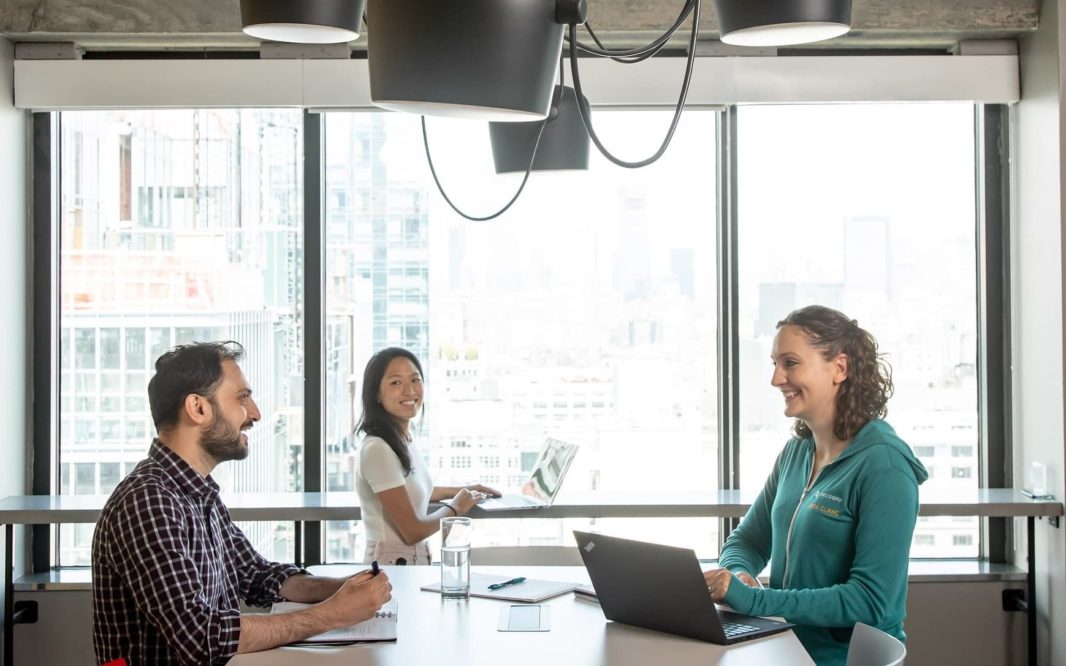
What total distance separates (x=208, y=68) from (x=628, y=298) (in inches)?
72.7

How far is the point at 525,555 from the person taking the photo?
329 cm

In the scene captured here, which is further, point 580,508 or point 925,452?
point 925,452

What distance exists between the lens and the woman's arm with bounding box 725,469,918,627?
240 centimetres

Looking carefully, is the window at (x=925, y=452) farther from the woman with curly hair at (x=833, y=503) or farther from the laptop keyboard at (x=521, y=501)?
the woman with curly hair at (x=833, y=503)

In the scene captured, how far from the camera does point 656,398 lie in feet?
14.5

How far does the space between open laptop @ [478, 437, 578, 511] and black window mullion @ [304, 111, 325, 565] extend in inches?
34.9

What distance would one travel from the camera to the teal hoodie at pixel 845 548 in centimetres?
240

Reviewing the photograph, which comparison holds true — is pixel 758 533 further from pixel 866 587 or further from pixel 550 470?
pixel 550 470

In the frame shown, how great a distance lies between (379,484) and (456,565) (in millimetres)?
926

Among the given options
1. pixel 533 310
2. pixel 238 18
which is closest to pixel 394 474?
pixel 533 310

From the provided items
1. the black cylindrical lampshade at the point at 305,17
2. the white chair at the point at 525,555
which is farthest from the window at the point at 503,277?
the black cylindrical lampshade at the point at 305,17

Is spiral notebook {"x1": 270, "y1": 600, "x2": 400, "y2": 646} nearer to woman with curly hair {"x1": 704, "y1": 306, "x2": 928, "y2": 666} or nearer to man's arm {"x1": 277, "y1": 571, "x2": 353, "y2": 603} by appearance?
man's arm {"x1": 277, "y1": 571, "x2": 353, "y2": 603}

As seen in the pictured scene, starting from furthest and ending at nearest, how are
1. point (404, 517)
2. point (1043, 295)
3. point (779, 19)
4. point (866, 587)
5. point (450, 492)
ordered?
point (1043, 295)
point (450, 492)
point (404, 517)
point (866, 587)
point (779, 19)

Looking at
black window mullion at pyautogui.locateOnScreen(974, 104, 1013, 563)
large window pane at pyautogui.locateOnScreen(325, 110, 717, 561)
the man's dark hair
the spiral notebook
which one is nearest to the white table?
the spiral notebook
